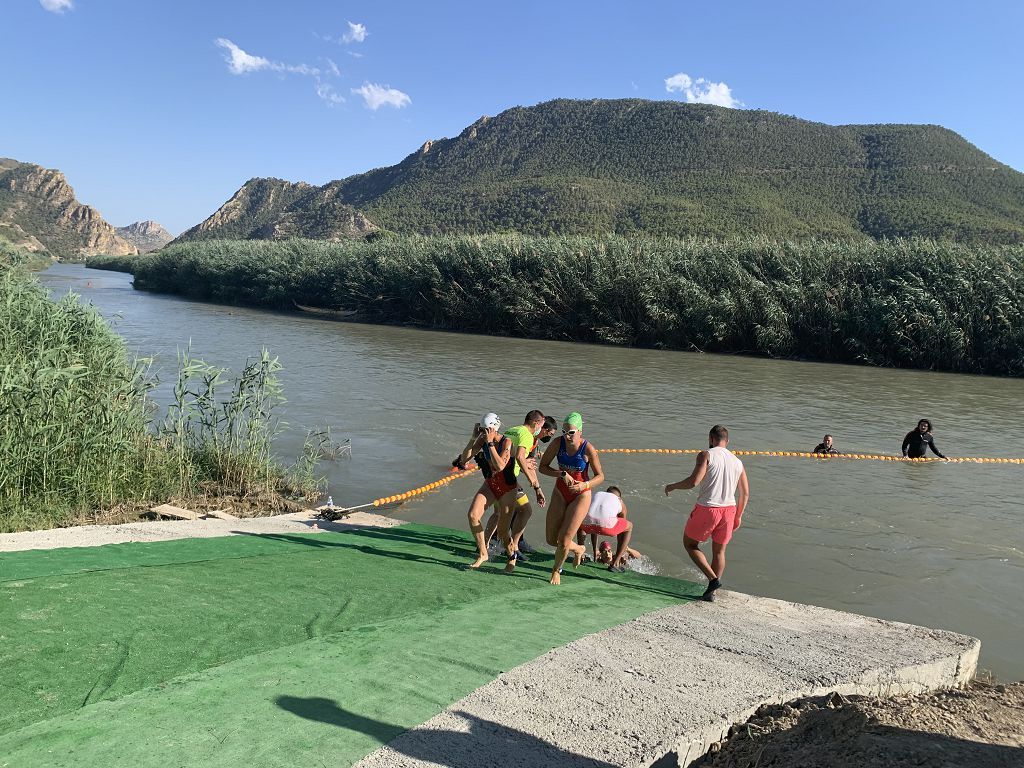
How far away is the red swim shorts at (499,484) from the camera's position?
325 inches

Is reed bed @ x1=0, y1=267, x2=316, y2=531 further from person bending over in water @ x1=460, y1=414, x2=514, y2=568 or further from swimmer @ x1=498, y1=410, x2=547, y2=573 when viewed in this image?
swimmer @ x1=498, y1=410, x2=547, y2=573

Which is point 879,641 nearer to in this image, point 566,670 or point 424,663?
point 566,670

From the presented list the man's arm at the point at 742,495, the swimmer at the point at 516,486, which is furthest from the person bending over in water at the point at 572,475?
the man's arm at the point at 742,495

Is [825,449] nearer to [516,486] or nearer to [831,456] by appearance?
[831,456]

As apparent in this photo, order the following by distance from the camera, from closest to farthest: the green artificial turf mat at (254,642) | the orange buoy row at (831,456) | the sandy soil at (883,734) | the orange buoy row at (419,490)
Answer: the sandy soil at (883,734), the green artificial turf mat at (254,642), the orange buoy row at (419,490), the orange buoy row at (831,456)

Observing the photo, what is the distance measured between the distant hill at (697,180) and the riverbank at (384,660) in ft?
234

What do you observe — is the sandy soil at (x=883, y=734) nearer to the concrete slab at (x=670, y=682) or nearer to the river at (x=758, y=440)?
the concrete slab at (x=670, y=682)

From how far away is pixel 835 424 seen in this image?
20375 mm

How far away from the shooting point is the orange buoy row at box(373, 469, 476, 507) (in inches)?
487

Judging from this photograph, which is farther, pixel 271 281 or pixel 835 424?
pixel 271 281

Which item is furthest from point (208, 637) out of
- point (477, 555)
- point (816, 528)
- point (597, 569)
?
point (816, 528)

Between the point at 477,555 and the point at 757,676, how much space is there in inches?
150

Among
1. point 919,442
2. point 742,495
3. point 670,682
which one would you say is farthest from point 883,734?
point 919,442

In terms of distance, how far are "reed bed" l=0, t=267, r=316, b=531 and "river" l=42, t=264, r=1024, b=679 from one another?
1.13 m
